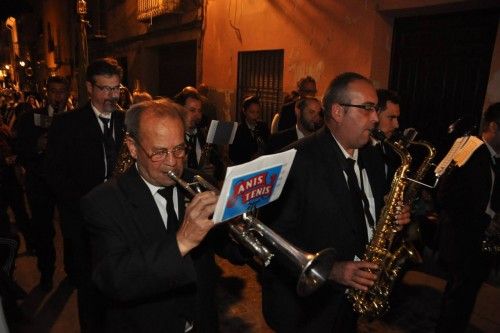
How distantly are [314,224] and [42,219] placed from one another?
3639mm

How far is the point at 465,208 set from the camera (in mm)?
3361

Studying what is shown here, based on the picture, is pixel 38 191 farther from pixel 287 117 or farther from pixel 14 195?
pixel 287 117

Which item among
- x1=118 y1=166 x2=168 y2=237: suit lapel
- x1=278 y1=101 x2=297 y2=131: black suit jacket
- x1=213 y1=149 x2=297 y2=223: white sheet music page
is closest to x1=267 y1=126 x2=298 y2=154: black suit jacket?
x1=278 y1=101 x2=297 y2=131: black suit jacket

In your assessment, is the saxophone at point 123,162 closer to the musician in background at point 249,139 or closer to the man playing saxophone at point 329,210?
the man playing saxophone at point 329,210

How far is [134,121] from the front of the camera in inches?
84.4

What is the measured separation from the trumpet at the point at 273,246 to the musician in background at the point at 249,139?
394cm

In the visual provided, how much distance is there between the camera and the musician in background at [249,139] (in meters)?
6.14

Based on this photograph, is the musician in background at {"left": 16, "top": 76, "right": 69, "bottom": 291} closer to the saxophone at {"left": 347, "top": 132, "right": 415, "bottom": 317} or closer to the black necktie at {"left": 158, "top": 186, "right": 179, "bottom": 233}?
the black necktie at {"left": 158, "top": 186, "right": 179, "bottom": 233}

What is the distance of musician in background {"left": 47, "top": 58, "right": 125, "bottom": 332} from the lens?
11.9 ft

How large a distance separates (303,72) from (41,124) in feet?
17.1

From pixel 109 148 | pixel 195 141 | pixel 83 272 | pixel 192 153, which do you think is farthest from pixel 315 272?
pixel 195 141

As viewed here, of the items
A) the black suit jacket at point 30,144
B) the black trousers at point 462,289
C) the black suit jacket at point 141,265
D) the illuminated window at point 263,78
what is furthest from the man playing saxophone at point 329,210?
the illuminated window at point 263,78

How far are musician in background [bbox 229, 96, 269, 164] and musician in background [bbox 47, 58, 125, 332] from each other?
252 centimetres

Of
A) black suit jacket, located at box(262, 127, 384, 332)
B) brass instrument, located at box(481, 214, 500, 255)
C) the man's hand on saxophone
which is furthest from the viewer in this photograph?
brass instrument, located at box(481, 214, 500, 255)
